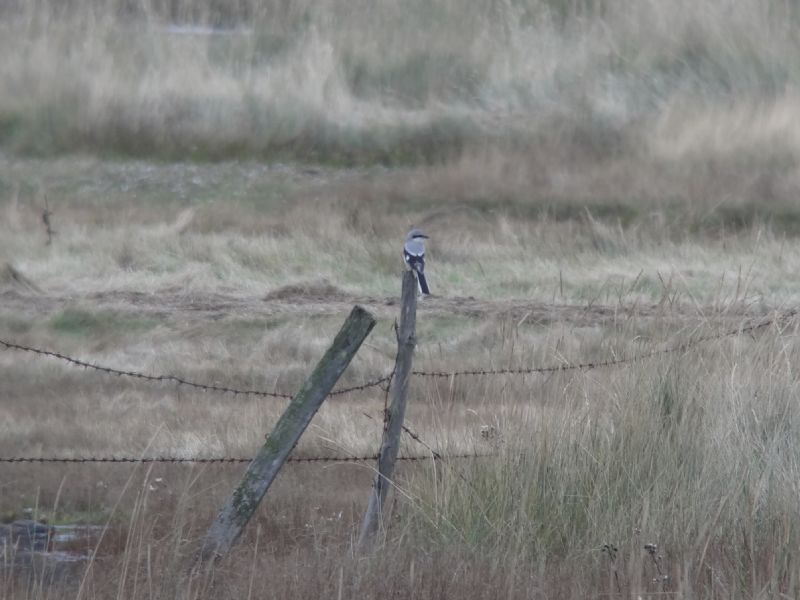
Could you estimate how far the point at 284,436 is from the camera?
6125 millimetres

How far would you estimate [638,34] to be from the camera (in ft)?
101

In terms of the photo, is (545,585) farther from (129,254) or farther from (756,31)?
(756,31)

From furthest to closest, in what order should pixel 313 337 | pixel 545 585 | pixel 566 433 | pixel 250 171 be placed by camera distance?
1. pixel 250 171
2. pixel 313 337
3. pixel 566 433
4. pixel 545 585

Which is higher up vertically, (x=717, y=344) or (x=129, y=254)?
(x=717, y=344)

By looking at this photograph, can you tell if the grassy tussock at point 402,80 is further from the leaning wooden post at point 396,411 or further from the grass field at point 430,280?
the leaning wooden post at point 396,411

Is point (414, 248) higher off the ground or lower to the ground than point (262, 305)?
higher

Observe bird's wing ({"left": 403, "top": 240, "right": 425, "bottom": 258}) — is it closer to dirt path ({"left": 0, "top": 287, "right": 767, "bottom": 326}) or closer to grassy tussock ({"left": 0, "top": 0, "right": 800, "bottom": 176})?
dirt path ({"left": 0, "top": 287, "right": 767, "bottom": 326})

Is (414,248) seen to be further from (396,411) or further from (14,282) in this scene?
(396,411)

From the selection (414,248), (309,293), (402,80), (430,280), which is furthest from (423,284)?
(402,80)

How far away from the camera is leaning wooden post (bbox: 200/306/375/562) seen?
6.10 m

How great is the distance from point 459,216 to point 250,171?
5.04 meters

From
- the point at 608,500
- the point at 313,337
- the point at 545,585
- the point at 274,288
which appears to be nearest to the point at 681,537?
the point at 608,500

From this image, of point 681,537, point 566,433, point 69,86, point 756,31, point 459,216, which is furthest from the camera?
point 756,31

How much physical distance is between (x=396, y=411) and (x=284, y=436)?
27.3 inches
